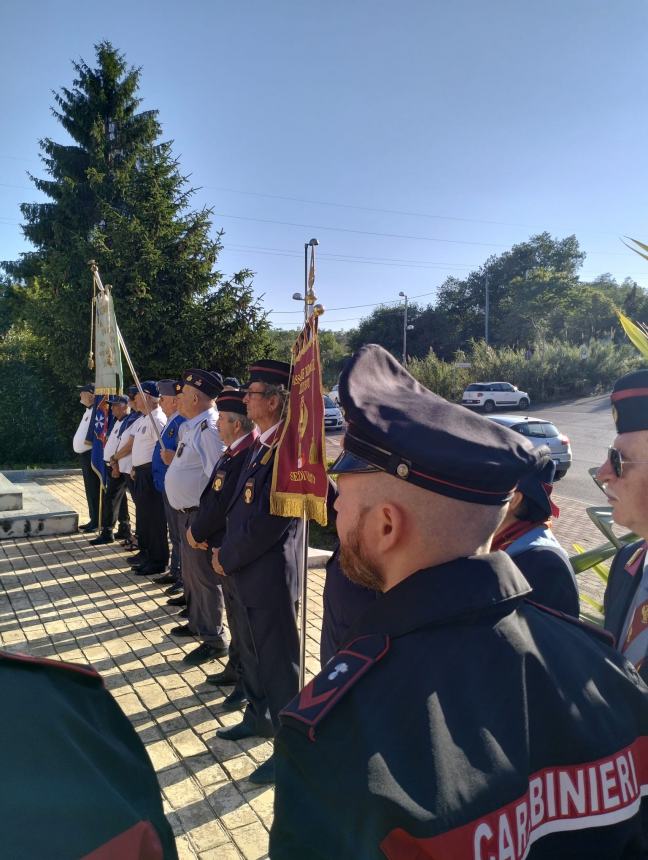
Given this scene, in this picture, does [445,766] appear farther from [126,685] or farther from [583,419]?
[583,419]

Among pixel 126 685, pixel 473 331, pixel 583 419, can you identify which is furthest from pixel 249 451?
pixel 473 331

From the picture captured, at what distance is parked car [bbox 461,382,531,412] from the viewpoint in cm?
3369

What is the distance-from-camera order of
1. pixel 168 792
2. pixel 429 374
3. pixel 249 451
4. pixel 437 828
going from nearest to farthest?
1. pixel 437 828
2. pixel 168 792
3. pixel 249 451
4. pixel 429 374

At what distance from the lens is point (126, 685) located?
4277 millimetres

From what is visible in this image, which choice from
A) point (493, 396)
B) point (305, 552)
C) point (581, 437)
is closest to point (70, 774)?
point (305, 552)

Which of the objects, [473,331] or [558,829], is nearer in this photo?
[558,829]

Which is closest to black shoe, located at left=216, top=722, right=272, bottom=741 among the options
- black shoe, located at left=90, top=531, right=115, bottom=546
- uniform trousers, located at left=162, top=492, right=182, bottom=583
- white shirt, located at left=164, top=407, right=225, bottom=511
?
white shirt, located at left=164, top=407, right=225, bottom=511

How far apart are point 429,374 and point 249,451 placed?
1296 inches

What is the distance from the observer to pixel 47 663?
0.86m

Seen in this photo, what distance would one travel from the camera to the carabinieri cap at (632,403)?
Result: 1.94m

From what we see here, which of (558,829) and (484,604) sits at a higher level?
(484,604)

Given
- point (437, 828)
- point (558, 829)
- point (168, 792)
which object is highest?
point (437, 828)

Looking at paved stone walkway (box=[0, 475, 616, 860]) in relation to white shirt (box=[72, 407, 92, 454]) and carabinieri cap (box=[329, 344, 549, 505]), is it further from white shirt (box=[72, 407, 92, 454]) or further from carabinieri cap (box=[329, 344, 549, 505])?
carabinieri cap (box=[329, 344, 549, 505])

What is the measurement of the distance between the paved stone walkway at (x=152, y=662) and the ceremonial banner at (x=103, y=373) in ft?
4.02
